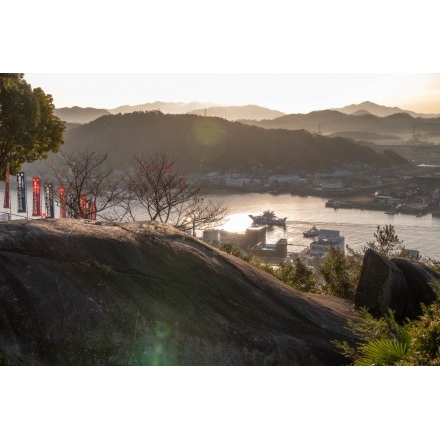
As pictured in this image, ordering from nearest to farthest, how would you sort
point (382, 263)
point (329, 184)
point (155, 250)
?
point (155, 250), point (382, 263), point (329, 184)

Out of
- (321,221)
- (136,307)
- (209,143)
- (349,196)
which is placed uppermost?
(209,143)

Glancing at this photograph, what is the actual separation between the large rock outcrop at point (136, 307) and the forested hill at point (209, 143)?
88.7 meters

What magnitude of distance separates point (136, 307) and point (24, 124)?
12294mm

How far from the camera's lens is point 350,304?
11516mm

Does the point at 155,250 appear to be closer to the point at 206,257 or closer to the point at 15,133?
the point at 206,257

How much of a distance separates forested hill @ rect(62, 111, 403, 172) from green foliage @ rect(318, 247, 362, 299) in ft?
274

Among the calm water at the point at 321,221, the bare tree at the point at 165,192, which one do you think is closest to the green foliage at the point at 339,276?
the bare tree at the point at 165,192

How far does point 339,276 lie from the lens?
1438 cm

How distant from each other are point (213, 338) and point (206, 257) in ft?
5.80

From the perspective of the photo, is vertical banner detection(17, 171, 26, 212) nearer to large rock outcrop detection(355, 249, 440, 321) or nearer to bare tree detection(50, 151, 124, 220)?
bare tree detection(50, 151, 124, 220)

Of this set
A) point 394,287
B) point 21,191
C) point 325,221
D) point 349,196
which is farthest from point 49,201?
point 349,196

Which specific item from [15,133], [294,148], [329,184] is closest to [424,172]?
[294,148]

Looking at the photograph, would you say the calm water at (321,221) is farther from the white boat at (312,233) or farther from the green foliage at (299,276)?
the green foliage at (299,276)

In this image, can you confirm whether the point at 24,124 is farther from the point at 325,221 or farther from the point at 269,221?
the point at 325,221
